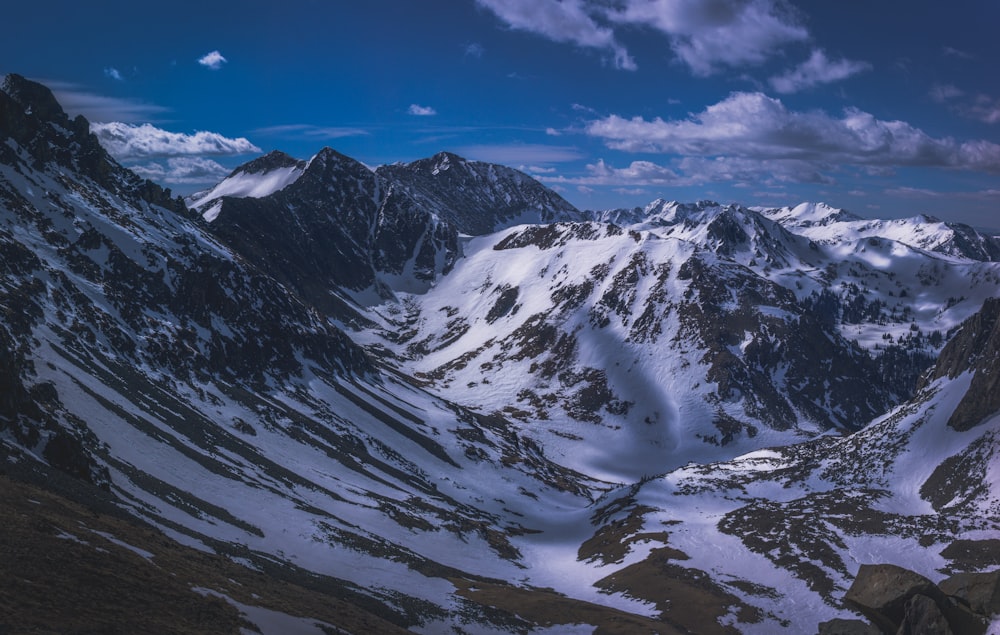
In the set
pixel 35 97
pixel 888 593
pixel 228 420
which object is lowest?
pixel 888 593

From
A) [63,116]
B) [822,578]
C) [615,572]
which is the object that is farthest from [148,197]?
[822,578]

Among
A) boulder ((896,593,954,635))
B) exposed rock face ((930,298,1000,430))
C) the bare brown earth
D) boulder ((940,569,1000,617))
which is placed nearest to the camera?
the bare brown earth

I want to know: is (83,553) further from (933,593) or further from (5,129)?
(5,129)

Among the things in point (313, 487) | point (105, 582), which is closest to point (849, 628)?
point (105, 582)

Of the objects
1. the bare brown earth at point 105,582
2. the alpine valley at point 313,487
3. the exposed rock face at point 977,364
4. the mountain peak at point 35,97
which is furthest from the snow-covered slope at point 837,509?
the mountain peak at point 35,97

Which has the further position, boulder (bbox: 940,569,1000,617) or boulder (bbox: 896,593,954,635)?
boulder (bbox: 896,593,954,635)

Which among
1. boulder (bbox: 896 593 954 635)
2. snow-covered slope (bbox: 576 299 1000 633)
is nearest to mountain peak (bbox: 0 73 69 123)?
snow-covered slope (bbox: 576 299 1000 633)

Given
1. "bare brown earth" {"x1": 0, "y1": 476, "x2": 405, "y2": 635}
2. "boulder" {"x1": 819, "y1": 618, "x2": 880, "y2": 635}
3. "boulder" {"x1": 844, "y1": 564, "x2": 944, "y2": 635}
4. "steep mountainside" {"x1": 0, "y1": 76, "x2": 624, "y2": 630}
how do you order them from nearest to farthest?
"bare brown earth" {"x1": 0, "y1": 476, "x2": 405, "y2": 635}
"boulder" {"x1": 844, "y1": 564, "x2": 944, "y2": 635}
"boulder" {"x1": 819, "y1": 618, "x2": 880, "y2": 635}
"steep mountainside" {"x1": 0, "y1": 76, "x2": 624, "y2": 630}

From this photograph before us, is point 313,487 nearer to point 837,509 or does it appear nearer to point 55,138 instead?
point 837,509

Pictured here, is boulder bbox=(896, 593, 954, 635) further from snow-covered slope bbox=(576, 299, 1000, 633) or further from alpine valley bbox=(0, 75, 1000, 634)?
snow-covered slope bbox=(576, 299, 1000, 633)
